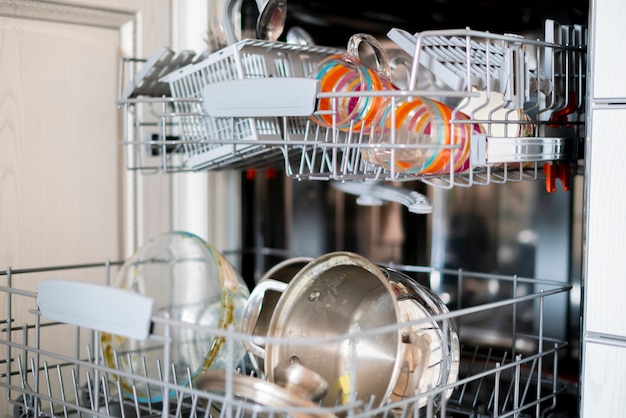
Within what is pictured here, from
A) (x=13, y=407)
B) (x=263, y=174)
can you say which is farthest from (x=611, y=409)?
(x=263, y=174)

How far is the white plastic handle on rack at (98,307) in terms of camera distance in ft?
2.05

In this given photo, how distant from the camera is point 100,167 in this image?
1.07 m

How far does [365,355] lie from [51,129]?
1.71 feet

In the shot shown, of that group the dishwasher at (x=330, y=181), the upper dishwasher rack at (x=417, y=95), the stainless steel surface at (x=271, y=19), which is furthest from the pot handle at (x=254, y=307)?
the stainless steel surface at (x=271, y=19)

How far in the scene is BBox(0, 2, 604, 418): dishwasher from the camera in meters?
0.66

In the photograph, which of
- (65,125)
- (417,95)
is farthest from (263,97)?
(65,125)

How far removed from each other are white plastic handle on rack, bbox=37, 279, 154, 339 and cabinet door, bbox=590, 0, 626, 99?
1.44 feet

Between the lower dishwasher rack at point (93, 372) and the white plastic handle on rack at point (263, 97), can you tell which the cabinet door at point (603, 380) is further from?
the white plastic handle on rack at point (263, 97)

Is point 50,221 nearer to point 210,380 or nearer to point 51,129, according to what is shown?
point 51,129

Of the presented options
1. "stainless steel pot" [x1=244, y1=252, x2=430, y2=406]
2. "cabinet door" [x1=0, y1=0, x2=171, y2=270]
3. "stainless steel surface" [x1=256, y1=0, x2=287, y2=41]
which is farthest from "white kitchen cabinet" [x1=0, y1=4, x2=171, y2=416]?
"stainless steel pot" [x1=244, y1=252, x2=430, y2=406]

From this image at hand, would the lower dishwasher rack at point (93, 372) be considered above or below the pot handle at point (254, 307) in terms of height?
below

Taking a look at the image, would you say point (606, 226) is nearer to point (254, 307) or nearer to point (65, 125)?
point (254, 307)

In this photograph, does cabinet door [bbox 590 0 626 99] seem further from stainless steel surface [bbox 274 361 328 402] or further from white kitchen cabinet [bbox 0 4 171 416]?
white kitchen cabinet [bbox 0 4 171 416]

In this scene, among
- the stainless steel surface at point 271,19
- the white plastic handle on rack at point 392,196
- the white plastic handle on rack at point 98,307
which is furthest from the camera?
the stainless steel surface at point 271,19
